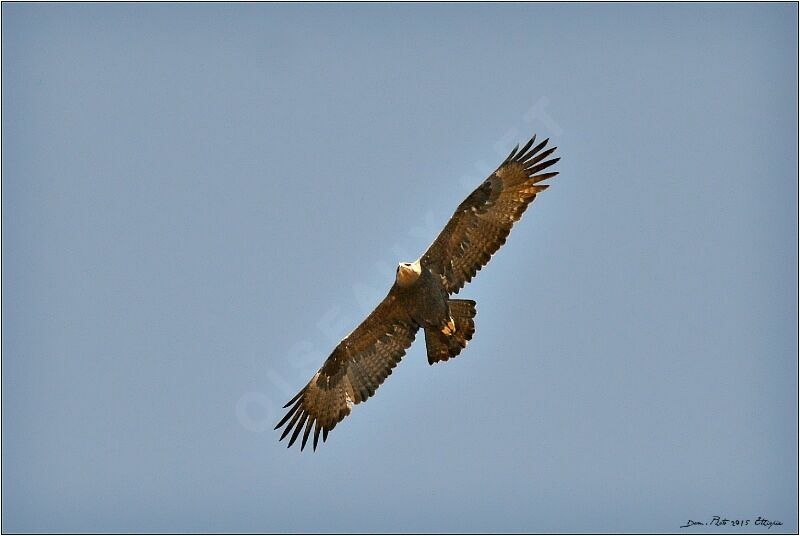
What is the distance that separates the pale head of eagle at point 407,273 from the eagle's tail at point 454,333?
48cm

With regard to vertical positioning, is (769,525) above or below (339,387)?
below

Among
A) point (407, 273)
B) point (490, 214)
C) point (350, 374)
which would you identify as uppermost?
point (490, 214)

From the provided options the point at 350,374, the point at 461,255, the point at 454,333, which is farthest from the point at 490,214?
the point at 350,374

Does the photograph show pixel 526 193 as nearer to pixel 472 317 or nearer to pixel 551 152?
pixel 551 152

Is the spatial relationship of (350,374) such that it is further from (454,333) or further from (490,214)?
(490,214)

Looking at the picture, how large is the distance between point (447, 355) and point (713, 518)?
3989 millimetres

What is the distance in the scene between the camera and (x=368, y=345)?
48.7 feet

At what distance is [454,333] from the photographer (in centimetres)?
1400

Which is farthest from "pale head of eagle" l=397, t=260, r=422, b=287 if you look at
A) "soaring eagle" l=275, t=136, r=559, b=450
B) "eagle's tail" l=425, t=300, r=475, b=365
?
"eagle's tail" l=425, t=300, r=475, b=365

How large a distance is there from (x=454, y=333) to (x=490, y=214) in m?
1.37

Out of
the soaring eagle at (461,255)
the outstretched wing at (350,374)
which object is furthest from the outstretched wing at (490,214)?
the outstretched wing at (350,374)

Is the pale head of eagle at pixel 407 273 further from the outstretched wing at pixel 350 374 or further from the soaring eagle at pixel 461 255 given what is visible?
the outstretched wing at pixel 350 374

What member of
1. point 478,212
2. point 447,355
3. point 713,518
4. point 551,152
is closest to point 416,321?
point 447,355

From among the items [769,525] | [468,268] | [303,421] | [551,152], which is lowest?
[769,525]
